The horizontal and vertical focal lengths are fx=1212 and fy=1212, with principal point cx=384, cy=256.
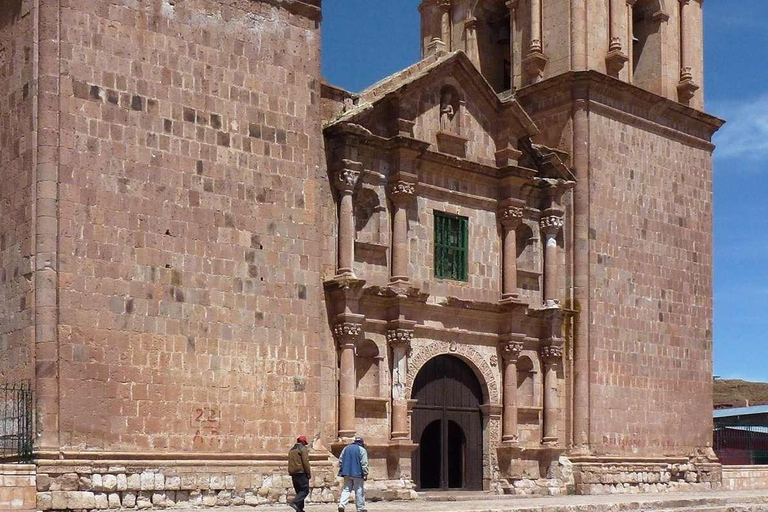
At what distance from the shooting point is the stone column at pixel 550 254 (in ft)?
87.1

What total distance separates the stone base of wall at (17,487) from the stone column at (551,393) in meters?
12.0

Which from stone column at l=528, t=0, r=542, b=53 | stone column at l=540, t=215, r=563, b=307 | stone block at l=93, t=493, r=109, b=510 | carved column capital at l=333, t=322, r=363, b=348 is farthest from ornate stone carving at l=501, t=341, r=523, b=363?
stone block at l=93, t=493, r=109, b=510

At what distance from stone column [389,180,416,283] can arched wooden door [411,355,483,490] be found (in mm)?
2232

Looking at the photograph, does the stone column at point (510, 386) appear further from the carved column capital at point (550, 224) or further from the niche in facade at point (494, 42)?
the niche in facade at point (494, 42)

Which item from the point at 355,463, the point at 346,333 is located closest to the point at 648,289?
the point at 346,333

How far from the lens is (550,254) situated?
87.7ft

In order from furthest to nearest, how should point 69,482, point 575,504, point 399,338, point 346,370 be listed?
point 399,338
point 346,370
point 575,504
point 69,482

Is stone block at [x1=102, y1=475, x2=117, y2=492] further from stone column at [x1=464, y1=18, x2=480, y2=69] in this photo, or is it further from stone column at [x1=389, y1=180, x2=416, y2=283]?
stone column at [x1=464, y1=18, x2=480, y2=69]

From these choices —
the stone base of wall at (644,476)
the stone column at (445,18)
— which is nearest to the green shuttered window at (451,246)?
the stone base of wall at (644,476)

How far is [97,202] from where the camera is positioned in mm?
19047

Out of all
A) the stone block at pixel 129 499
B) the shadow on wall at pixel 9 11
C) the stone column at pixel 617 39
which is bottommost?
the stone block at pixel 129 499

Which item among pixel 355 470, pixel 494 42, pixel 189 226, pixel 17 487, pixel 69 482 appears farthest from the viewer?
pixel 494 42

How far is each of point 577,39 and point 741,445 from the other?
17314 mm

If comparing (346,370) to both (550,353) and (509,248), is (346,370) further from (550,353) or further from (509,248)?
(550,353)
